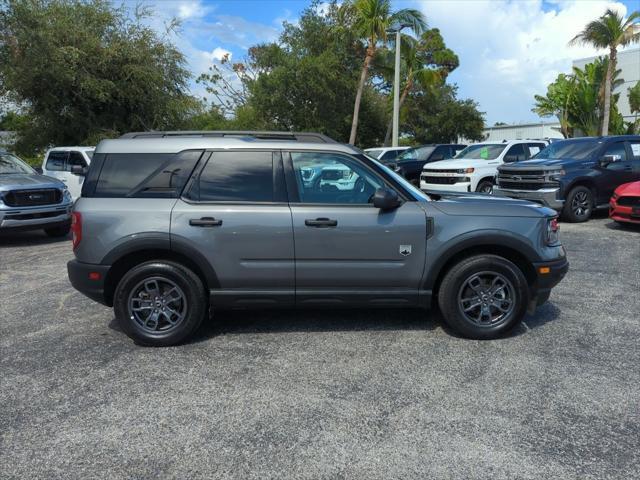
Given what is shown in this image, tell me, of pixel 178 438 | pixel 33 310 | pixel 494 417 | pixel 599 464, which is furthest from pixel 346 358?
pixel 33 310

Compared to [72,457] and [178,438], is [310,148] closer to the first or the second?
[178,438]

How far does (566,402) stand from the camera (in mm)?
3514

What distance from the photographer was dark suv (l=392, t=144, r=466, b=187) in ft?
54.0

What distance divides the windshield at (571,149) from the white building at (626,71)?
37534mm

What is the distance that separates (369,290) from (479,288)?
98 cm

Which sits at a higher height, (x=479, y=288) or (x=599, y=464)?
(x=479, y=288)

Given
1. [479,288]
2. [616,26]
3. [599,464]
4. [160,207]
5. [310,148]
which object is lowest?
[599,464]

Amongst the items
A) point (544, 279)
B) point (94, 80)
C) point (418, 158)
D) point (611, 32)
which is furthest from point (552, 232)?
point (611, 32)

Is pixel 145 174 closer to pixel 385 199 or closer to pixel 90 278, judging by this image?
pixel 90 278

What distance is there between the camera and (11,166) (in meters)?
10.6

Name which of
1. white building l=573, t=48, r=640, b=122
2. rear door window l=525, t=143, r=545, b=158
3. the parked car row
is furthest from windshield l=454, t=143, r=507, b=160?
white building l=573, t=48, r=640, b=122

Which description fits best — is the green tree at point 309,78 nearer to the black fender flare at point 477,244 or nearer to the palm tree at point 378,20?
the palm tree at point 378,20

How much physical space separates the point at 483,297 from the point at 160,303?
2.83 m

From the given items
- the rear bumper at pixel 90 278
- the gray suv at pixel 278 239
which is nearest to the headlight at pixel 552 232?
the gray suv at pixel 278 239
